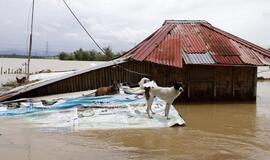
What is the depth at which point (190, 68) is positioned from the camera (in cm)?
1722

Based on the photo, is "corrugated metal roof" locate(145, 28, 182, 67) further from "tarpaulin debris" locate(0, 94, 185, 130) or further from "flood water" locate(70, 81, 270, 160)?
"tarpaulin debris" locate(0, 94, 185, 130)

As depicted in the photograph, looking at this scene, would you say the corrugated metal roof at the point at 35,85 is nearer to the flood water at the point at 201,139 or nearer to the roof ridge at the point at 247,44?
the flood water at the point at 201,139

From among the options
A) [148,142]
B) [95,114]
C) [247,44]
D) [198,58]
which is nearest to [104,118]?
[95,114]

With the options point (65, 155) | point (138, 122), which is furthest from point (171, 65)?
point (65, 155)

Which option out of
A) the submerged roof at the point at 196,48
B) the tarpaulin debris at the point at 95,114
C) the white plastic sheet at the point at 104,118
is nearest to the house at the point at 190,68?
the submerged roof at the point at 196,48

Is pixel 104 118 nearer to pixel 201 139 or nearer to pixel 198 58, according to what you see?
pixel 201 139

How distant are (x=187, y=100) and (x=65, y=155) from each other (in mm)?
9794

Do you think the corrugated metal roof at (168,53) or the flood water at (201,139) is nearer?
the flood water at (201,139)

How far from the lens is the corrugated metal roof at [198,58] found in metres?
16.1

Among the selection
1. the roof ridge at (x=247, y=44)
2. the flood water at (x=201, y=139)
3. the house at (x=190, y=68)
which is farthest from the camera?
the roof ridge at (x=247, y=44)

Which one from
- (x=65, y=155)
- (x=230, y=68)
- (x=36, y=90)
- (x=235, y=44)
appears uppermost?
(x=235, y=44)

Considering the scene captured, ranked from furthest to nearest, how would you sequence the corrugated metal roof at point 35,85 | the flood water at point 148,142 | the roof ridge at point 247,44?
the roof ridge at point 247,44, the corrugated metal roof at point 35,85, the flood water at point 148,142

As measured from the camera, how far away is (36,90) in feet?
51.5

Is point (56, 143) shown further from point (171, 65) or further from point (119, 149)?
point (171, 65)
